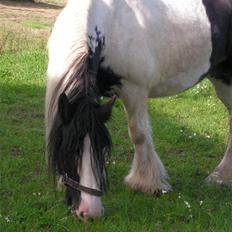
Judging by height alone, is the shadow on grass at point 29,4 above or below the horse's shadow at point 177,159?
below

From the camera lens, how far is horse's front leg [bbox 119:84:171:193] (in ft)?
15.1

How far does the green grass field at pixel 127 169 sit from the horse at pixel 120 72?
262mm

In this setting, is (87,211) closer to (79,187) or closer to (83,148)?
(79,187)

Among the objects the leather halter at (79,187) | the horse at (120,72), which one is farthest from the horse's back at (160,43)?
the leather halter at (79,187)

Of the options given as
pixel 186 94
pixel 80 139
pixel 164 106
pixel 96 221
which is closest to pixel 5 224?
pixel 96 221

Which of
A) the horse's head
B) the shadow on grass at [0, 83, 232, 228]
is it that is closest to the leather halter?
the horse's head

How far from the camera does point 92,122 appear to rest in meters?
3.65

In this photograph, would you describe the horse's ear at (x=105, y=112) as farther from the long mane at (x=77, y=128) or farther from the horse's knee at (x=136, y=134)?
the horse's knee at (x=136, y=134)

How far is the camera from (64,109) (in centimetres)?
363

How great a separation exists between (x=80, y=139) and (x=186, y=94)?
4.90m

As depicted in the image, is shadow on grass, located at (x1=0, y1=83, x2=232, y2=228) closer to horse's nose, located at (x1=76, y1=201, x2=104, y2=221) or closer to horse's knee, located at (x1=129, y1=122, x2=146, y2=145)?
horse's knee, located at (x1=129, y1=122, x2=146, y2=145)

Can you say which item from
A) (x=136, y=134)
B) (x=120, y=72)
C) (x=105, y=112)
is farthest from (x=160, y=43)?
(x=105, y=112)

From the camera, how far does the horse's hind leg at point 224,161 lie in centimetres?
537

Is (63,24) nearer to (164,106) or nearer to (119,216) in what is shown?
(119,216)
